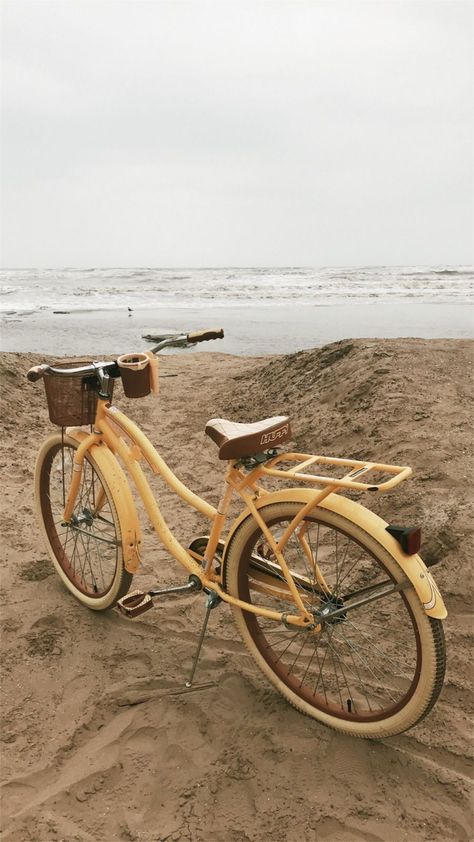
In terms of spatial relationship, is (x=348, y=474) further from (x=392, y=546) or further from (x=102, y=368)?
(x=102, y=368)

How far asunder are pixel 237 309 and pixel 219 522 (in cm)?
1774

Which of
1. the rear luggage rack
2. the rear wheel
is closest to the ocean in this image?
the rear wheel

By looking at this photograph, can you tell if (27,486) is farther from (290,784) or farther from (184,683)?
(290,784)

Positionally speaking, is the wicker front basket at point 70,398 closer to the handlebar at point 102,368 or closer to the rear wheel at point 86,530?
the handlebar at point 102,368

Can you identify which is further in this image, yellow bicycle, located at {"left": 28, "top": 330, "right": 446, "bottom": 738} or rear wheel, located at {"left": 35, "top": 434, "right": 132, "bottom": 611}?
rear wheel, located at {"left": 35, "top": 434, "right": 132, "bottom": 611}

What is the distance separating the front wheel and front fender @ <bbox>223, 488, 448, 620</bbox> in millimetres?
23

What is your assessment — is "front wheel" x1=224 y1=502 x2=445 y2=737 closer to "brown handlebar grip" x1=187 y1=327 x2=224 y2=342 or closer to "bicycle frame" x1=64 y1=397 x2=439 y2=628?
"bicycle frame" x1=64 y1=397 x2=439 y2=628

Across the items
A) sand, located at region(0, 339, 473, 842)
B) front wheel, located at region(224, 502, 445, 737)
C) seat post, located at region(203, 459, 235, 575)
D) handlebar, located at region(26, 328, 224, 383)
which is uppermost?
handlebar, located at region(26, 328, 224, 383)

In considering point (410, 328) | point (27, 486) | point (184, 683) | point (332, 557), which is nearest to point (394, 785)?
point (184, 683)

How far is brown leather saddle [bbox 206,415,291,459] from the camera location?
2268 mm

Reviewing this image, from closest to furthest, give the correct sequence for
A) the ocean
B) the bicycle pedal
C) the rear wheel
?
the bicycle pedal → the rear wheel → the ocean

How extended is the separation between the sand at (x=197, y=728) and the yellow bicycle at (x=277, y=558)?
17cm

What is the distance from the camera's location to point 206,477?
17.0 feet

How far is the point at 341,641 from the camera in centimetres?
296
